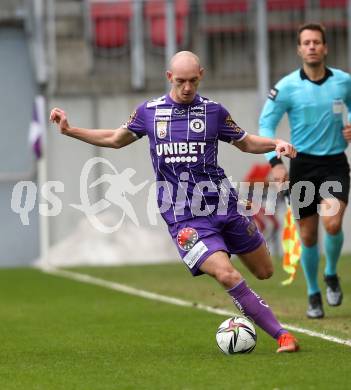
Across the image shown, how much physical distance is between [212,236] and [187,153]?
1.85 feet

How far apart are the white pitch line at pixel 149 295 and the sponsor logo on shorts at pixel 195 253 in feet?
3.88

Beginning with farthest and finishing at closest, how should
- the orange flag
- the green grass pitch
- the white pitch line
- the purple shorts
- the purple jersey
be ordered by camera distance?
the orange flag
the white pitch line
the purple jersey
the purple shorts
the green grass pitch

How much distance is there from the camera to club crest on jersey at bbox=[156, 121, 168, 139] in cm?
873

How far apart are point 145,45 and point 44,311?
12127 mm

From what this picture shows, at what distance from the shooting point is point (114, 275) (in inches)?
748

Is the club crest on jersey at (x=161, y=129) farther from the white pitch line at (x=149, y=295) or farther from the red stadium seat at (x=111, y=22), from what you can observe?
the red stadium seat at (x=111, y=22)

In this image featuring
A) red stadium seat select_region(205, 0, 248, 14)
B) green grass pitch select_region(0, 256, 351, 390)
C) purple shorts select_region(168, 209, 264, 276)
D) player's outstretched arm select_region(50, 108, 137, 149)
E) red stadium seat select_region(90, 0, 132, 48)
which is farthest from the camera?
red stadium seat select_region(90, 0, 132, 48)

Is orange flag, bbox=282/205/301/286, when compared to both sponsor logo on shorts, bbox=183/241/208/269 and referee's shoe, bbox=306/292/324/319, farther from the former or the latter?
sponsor logo on shorts, bbox=183/241/208/269

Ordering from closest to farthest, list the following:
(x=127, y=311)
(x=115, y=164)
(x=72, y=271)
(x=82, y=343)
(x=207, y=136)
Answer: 1. (x=207, y=136)
2. (x=82, y=343)
3. (x=127, y=311)
4. (x=72, y=271)
5. (x=115, y=164)

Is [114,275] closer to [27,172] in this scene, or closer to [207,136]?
[27,172]

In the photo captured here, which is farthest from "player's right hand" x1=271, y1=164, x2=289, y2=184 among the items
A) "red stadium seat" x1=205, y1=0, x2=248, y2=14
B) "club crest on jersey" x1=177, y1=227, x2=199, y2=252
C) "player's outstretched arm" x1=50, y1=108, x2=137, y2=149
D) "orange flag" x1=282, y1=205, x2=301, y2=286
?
"red stadium seat" x1=205, y1=0, x2=248, y2=14

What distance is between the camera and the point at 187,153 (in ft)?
28.5

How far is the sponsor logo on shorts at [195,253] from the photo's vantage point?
8477mm

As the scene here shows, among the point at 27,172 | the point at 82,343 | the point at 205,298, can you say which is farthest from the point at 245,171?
the point at 82,343
